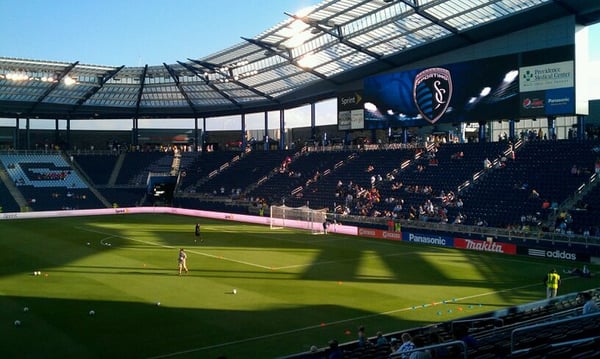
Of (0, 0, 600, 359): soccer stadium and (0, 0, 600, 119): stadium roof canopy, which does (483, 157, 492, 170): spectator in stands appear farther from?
(0, 0, 600, 119): stadium roof canopy

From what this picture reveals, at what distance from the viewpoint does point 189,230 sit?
53469 millimetres

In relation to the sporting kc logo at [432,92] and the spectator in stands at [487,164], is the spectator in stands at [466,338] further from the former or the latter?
the sporting kc logo at [432,92]

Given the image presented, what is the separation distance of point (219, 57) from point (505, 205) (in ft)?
115

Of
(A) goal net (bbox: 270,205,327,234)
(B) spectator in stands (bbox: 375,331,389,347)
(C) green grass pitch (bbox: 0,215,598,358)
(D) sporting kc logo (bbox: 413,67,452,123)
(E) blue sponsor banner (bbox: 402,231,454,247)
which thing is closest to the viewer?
(B) spectator in stands (bbox: 375,331,389,347)

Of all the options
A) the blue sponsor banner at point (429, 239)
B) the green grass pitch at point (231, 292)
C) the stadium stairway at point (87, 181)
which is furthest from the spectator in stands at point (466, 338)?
the stadium stairway at point (87, 181)

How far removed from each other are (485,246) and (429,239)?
16.5 feet

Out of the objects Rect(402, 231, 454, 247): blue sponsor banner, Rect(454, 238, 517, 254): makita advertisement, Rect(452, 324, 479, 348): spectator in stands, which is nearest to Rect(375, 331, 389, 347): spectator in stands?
Rect(452, 324, 479, 348): spectator in stands

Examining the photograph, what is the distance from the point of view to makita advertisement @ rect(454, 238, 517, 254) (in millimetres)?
38000

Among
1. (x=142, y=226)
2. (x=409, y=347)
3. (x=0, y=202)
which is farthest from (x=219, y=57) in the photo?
(x=409, y=347)

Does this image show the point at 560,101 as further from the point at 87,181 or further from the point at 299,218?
the point at 87,181

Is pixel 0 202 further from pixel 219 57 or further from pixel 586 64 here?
pixel 586 64

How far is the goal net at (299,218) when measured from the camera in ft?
172

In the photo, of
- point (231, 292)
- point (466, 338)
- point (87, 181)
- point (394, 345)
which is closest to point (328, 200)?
point (231, 292)

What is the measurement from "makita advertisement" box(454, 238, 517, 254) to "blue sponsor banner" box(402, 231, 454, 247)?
0.82 metres
